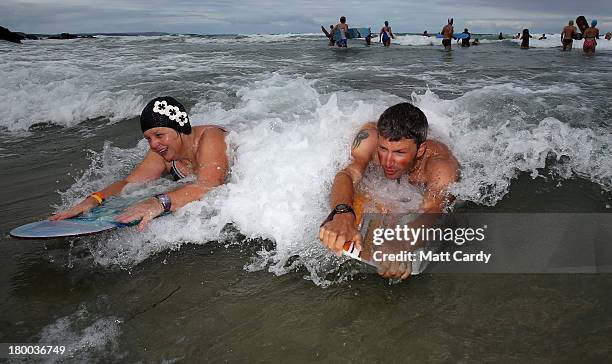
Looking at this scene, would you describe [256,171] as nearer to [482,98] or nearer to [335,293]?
[335,293]

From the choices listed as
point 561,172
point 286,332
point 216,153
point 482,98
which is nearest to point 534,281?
point 286,332

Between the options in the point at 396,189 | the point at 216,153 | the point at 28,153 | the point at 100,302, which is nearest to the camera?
the point at 100,302

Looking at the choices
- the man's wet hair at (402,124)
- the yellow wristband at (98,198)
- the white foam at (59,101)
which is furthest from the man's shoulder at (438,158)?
the white foam at (59,101)

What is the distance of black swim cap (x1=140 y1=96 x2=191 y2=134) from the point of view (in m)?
4.05

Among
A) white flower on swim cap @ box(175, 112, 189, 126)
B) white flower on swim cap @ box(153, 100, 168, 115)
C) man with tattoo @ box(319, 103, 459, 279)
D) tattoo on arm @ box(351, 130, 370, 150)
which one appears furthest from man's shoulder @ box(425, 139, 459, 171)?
white flower on swim cap @ box(153, 100, 168, 115)

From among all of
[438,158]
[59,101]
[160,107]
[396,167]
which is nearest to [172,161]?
[160,107]

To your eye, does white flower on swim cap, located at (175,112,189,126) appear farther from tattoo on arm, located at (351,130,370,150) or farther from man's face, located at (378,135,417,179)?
man's face, located at (378,135,417,179)

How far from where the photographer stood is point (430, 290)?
285 cm

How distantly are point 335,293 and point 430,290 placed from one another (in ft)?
2.17

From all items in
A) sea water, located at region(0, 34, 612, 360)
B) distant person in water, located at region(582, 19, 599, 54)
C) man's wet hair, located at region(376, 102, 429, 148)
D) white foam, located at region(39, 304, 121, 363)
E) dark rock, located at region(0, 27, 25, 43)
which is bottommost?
white foam, located at region(39, 304, 121, 363)

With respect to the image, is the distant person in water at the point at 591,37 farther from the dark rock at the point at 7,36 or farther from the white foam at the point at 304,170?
the dark rock at the point at 7,36

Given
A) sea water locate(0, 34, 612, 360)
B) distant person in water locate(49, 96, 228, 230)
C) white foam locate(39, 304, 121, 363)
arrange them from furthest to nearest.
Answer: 1. distant person in water locate(49, 96, 228, 230)
2. sea water locate(0, 34, 612, 360)
3. white foam locate(39, 304, 121, 363)

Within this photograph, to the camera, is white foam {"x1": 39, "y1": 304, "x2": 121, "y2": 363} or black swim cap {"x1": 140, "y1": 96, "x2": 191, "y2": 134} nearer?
white foam {"x1": 39, "y1": 304, "x2": 121, "y2": 363}

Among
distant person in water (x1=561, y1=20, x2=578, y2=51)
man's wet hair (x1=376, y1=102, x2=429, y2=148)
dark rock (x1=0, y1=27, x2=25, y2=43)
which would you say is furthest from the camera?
dark rock (x1=0, y1=27, x2=25, y2=43)
